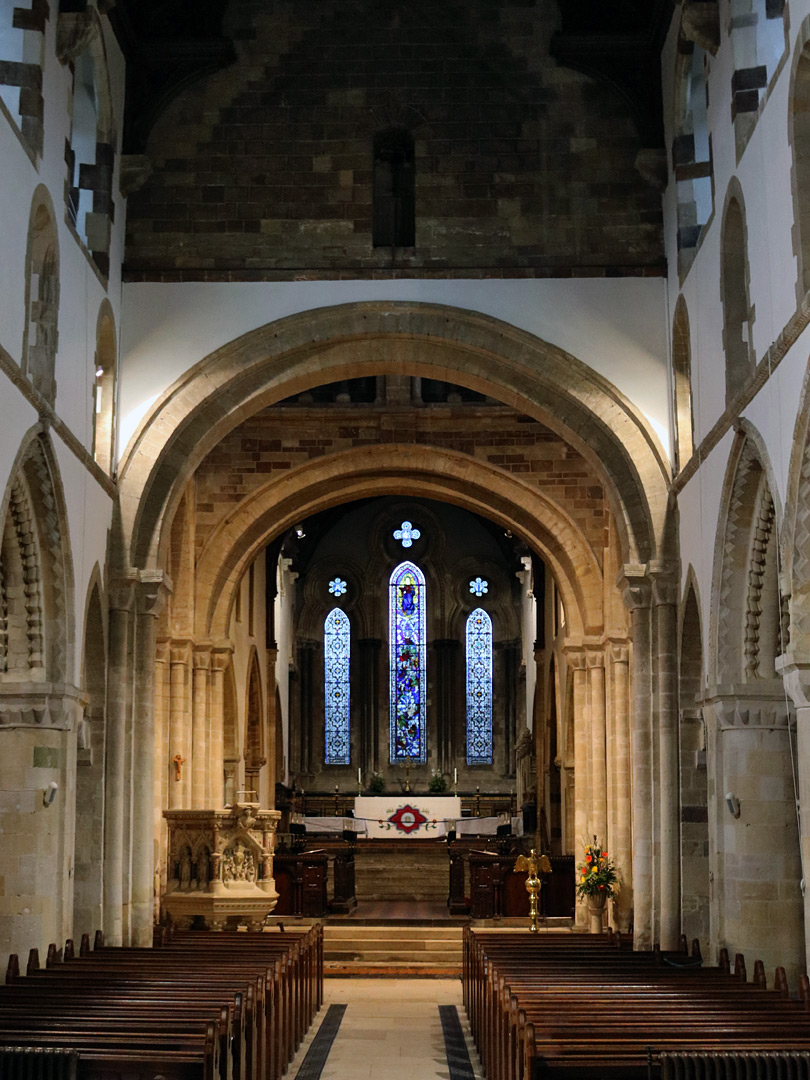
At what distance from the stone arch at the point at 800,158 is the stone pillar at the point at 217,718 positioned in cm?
1451

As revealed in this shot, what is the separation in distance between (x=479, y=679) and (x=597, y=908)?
53.6 feet

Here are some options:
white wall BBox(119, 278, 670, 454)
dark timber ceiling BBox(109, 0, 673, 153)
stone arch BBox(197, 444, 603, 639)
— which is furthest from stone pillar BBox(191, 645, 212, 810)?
dark timber ceiling BBox(109, 0, 673, 153)

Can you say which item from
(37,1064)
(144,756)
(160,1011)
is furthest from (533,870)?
(37,1064)

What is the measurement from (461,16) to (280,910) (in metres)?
13.8

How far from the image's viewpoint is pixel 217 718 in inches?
931

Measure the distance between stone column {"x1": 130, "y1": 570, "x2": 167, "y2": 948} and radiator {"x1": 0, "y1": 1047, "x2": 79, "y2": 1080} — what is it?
25.6 ft

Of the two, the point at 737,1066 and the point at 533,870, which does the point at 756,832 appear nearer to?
the point at 737,1066

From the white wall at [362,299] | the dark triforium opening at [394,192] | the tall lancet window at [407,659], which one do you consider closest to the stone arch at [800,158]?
the white wall at [362,299]

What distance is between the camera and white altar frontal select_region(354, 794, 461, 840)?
91.4 ft

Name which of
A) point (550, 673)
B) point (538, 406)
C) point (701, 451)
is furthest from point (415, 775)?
point (701, 451)

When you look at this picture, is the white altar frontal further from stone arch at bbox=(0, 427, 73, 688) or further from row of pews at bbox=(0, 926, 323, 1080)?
stone arch at bbox=(0, 427, 73, 688)

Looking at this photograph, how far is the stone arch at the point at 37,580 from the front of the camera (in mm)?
13000

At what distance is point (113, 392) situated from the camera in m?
16.1

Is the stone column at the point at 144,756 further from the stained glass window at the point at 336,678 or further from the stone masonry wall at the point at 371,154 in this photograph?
the stained glass window at the point at 336,678
